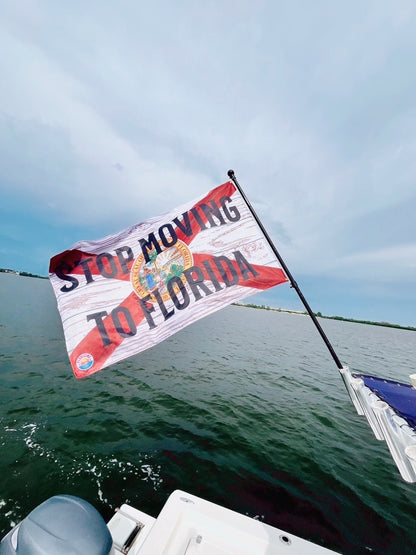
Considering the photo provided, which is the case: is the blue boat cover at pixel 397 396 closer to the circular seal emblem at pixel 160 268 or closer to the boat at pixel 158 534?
the boat at pixel 158 534

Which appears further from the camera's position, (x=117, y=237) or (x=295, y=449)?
(x=295, y=449)

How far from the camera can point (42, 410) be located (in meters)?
9.22

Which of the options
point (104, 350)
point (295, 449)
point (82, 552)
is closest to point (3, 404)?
point (104, 350)

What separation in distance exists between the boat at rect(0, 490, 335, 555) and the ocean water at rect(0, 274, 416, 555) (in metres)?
3.33

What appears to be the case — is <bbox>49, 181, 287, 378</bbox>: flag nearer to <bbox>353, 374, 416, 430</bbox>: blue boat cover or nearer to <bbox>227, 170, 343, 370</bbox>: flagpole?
<bbox>227, 170, 343, 370</bbox>: flagpole

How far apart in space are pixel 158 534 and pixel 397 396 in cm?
409

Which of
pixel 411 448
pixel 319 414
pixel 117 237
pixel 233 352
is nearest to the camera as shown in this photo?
pixel 411 448

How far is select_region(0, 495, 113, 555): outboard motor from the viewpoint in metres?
2.38

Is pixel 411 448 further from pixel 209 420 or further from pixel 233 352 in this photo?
pixel 233 352

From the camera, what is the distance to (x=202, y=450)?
25.5 feet

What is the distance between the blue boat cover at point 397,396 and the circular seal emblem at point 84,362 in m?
4.70

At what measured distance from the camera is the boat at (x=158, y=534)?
2.44m

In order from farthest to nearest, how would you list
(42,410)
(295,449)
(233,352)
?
(233,352) → (42,410) → (295,449)

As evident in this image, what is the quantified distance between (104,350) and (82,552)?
2.37 m
